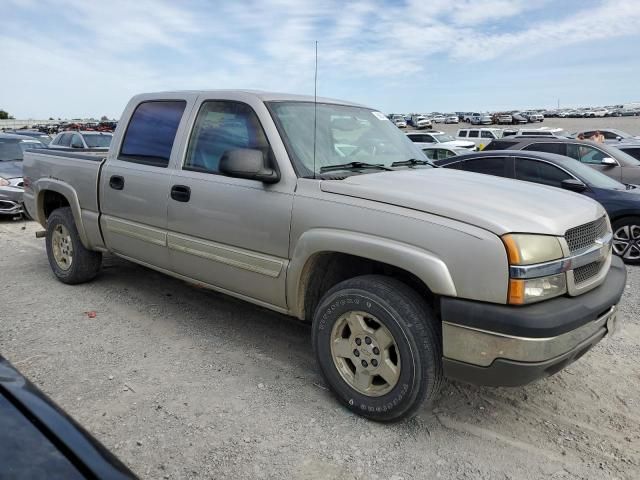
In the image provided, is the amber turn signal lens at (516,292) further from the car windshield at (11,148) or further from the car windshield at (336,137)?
the car windshield at (11,148)

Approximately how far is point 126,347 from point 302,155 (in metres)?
2.02

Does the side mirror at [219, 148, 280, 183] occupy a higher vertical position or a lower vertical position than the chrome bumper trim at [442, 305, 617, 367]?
higher

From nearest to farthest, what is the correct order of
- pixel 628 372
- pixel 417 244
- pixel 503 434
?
1. pixel 417 244
2. pixel 503 434
3. pixel 628 372

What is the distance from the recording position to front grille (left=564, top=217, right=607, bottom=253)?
2.72 m

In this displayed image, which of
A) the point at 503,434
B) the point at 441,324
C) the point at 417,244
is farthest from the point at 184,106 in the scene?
the point at 503,434

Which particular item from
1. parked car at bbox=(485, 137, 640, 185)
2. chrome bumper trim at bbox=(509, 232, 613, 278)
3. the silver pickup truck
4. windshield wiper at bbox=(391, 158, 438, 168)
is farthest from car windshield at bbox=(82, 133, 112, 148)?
chrome bumper trim at bbox=(509, 232, 613, 278)

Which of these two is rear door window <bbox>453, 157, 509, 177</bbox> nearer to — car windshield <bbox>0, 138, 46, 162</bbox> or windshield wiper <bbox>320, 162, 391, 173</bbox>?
windshield wiper <bbox>320, 162, 391, 173</bbox>

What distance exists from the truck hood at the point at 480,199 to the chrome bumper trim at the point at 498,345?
19.8 inches

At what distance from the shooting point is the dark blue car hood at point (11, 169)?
10.1 metres

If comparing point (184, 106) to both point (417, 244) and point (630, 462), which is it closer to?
point (417, 244)

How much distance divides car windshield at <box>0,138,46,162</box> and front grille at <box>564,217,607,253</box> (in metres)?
11.2

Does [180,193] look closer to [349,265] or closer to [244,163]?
[244,163]

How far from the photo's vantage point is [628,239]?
23.6 feet

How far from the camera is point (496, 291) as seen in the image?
2.45 meters
